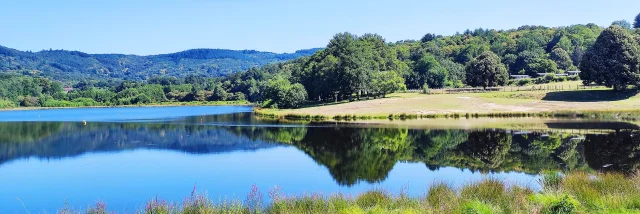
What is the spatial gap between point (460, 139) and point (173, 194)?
24.4 m

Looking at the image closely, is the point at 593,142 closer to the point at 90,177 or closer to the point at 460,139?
the point at 460,139

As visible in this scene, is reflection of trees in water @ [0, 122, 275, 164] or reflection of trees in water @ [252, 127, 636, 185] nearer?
reflection of trees in water @ [252, 127, 636, 185]

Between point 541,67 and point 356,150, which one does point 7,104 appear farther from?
point 356,150

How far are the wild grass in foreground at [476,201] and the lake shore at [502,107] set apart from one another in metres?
43.4

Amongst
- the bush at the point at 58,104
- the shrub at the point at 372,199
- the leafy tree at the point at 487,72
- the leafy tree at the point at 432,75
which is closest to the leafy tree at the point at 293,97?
the leafy tree at the point at 487,72

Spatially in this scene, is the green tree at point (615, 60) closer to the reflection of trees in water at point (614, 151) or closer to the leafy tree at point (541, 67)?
the reflection of trees in water at point (614, 151)

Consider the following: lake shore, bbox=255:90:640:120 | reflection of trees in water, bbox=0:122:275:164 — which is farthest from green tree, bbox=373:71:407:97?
reflection of trees in water, bbox=0:122:275:164

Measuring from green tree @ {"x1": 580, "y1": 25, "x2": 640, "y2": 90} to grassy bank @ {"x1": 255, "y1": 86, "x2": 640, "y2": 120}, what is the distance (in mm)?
2211

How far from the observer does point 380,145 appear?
3859 cm

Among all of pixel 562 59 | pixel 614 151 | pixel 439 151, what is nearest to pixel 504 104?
pixel 439 151

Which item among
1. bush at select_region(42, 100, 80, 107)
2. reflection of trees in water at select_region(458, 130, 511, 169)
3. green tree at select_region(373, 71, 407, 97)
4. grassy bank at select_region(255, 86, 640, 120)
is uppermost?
green tree at select_region(373, 71, 407, 97)

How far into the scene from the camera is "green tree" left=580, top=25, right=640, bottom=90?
68.8m

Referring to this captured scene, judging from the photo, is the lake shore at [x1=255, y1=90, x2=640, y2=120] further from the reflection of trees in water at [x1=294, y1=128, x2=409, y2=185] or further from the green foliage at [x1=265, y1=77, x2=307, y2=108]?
the reflection of trees in water at [x1=294, y1=128, x2=409, y2=185]

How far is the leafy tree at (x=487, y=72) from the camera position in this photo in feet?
301
